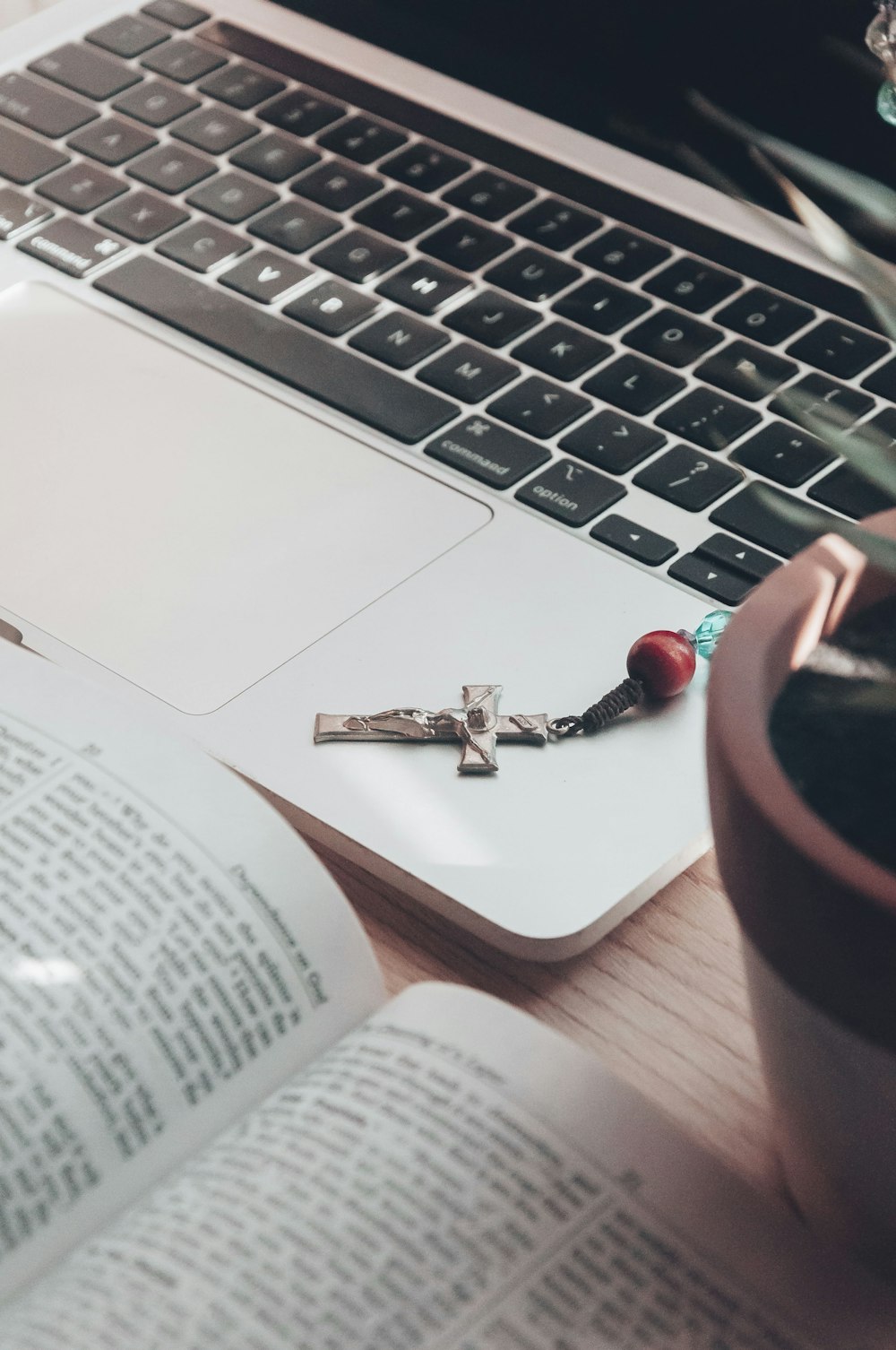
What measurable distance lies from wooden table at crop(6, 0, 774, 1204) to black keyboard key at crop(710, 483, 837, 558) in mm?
140

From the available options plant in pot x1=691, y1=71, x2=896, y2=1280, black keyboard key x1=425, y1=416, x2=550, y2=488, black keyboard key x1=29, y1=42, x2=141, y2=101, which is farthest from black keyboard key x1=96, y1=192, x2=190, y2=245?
plant in pot x1=691, y1=71, x2=896, y2=1280

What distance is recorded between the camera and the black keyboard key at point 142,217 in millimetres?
708

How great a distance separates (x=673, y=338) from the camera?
0.63 m

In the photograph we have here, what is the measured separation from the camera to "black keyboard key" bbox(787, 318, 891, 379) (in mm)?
609

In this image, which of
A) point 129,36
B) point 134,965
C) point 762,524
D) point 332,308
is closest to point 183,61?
point 129,36

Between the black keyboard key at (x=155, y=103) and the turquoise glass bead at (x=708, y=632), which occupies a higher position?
the black keyboard key at (x=155, y=103)

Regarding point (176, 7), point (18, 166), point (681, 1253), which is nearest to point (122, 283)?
point (18, 166)

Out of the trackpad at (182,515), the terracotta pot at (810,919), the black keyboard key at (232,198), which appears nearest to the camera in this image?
the terracotta pot at (810,919)

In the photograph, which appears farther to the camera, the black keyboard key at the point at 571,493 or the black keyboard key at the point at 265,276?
the black keyboard key at the point at 265,276

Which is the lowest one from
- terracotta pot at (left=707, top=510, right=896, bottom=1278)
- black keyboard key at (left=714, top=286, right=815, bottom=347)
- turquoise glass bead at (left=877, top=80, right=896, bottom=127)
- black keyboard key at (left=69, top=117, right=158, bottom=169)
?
black keyboard key at (left=69, top=117, right=158, bottom=169)

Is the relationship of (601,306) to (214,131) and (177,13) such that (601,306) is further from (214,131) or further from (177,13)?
(177,13)

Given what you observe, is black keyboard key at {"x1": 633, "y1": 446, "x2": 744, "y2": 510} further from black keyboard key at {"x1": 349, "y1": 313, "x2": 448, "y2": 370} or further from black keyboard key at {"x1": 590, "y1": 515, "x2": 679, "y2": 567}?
black keyboard key at {"x1": 349, "y1": 313, "x2": 448, "y2": 370}

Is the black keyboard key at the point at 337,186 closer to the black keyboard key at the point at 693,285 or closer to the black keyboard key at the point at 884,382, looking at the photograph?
the black keyboard key at the point at 693,285

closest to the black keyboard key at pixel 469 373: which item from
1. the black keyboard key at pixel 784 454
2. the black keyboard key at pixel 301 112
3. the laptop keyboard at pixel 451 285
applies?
the laptop keyboard at pixel 451 285
